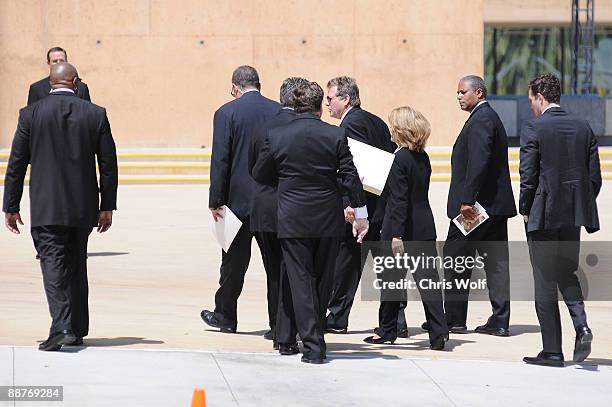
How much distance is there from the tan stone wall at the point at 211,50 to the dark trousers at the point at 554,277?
52.9 ft

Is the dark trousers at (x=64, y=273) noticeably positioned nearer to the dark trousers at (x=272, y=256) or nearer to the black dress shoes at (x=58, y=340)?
the black dress shoes at (x=58, y=340)

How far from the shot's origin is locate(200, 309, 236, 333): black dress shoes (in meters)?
9.70

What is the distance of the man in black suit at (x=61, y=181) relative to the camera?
840 cm

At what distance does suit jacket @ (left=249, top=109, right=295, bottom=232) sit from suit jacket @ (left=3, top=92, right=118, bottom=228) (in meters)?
0.91

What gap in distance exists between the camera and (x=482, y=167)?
9.54 meters

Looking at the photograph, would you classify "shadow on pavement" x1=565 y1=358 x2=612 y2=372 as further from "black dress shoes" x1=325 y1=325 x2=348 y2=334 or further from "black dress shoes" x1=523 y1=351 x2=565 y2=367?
"black dress shoes" x1=325 y1=325 x2=348 y2=334

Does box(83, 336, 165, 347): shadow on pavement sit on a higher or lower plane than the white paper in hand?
lower

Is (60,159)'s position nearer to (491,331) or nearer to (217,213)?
(217,213)

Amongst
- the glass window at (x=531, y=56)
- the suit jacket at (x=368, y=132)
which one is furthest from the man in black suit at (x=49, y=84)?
the glass window at (x=531, y=56)

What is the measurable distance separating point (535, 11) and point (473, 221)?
37.4 metres

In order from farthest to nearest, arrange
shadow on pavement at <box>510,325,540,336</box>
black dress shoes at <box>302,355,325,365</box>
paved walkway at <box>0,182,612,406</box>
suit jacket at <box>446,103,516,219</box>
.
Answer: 1. shadow on pavement at <box>510,325,540,336</box>
2. suit jacket at <box>446,103,516,219</box>
3. black dress shoes at <box>302,355,325,365</box>
4. paved walkway at <box>0,182,612,406</box>

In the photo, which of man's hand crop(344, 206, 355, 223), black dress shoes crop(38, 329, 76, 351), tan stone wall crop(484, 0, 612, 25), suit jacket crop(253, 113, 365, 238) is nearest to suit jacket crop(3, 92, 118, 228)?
black dress shoes crop(38, 329, 76, 351)

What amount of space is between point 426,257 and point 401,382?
58.2 inches

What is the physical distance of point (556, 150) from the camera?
8.39 m
